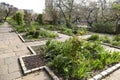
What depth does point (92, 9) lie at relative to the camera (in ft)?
78.5

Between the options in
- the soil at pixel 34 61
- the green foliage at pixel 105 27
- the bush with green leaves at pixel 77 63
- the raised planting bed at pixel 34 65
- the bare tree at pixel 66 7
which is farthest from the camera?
the bare tree at pixel 66 7

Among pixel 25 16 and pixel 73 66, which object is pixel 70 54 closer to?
pixel 73 66

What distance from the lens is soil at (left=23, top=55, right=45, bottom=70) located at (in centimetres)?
456

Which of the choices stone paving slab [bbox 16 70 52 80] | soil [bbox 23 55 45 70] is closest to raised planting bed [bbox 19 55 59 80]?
soil [bbox 23 55 45 70]

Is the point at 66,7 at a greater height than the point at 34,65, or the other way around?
the point at 66,7

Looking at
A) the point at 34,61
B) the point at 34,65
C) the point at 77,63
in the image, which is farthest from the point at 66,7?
the point at 77,63

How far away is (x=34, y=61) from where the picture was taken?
5.02 m

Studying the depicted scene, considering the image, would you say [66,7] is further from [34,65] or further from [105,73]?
[105,73]

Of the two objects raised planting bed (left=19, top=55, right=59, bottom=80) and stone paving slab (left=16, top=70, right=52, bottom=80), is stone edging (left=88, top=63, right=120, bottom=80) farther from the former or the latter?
stone paving slab (left=16, top=70, right=52, bottom=80)

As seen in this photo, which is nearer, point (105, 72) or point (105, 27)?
point (105, 72)

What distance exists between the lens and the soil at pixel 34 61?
15.0 ft

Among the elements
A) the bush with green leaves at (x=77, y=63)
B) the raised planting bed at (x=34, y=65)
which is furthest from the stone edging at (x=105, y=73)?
the raised planting bed at (x=34, y=65)

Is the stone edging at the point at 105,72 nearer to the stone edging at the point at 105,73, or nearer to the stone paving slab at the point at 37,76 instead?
the stone edging at the point at 105,73

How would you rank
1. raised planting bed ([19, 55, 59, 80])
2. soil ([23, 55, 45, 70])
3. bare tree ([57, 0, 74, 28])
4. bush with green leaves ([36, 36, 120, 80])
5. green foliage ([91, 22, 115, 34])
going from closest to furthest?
1. bush with green leaves ([36, 36, 120, 80])
2. raised planting bed ([19, 55, 59, 80])
3. soil ([23, 55, 45, 70])
4. green foliage ([91, 22, 115, 34])
5. bare tree ([57, 0, 74, 28])
